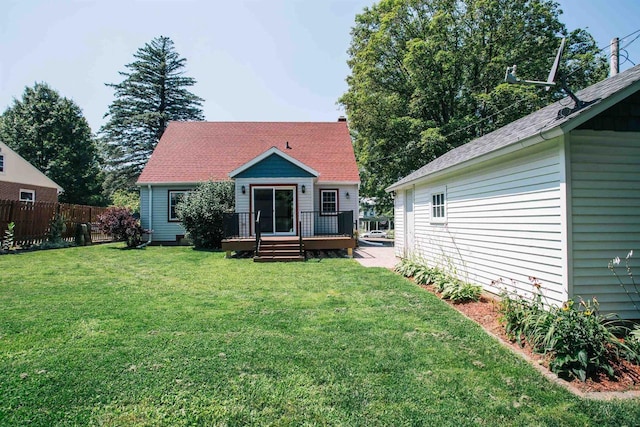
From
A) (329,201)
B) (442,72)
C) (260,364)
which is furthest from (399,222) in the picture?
(442,72)

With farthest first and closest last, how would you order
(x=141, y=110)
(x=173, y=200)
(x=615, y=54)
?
1. (x=141, y=110)
2. (x=173, y=200)
3. (x=615, y=54)

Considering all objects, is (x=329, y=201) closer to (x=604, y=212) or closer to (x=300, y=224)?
(x=300, y=224)

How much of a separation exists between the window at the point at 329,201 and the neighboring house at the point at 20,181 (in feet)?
55.3

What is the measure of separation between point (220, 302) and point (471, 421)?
432 cm

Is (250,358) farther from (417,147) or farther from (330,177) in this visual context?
(417,147)

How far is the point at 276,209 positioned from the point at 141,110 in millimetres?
24549

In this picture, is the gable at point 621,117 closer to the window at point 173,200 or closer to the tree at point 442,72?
the tree at point 442,72

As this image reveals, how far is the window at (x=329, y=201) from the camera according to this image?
15695 mm

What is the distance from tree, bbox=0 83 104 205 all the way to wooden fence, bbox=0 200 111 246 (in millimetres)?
17136

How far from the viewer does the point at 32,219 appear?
43.1 feet

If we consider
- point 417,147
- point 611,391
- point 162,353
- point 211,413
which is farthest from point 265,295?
point 417,147

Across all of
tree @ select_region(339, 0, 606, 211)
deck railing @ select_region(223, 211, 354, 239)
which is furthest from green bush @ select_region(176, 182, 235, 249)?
tree @ select_region(339, 0, 606, 211)

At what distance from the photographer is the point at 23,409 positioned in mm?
2562

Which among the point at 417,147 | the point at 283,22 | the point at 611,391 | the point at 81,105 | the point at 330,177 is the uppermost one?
the point at 81,105
